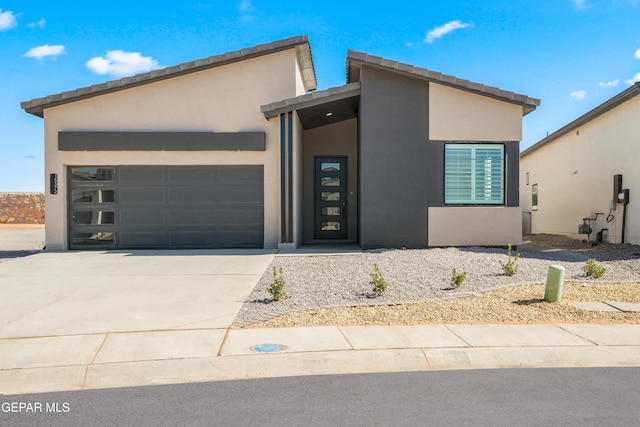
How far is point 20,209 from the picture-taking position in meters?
31.2

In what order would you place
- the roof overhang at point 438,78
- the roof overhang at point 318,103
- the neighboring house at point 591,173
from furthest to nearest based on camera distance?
the neighboring house at point 591,173, the roof overhang at point 318,103, the roof overhang at point 438,78

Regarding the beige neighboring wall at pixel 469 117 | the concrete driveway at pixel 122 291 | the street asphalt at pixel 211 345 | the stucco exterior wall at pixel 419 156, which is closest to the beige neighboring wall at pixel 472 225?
the stucco exterior wall at pixel 419 156

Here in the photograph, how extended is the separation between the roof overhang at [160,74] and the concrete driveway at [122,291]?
4115 mm

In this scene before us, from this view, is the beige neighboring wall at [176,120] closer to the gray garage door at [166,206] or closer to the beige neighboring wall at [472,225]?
the gray garage door at [166,206]

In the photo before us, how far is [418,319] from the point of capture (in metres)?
7.02

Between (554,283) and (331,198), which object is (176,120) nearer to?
(331,198)

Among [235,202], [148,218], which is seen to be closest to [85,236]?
[148,218]

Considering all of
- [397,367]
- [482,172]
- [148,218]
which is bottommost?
[397,367]

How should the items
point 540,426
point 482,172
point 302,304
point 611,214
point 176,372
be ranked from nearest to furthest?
point 540,426, point 176,372, point 302,304, point 482,172, point 611,214

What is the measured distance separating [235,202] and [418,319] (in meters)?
8.75

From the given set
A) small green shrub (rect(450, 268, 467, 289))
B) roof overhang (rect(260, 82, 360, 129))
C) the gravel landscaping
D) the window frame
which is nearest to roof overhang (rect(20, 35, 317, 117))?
roof overhang (rect(260, 82, 360, 129))

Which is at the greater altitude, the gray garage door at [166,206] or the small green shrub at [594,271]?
the gray garage door at [166,206]

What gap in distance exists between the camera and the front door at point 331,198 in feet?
56.5

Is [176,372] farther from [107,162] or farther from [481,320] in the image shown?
[107,162]
